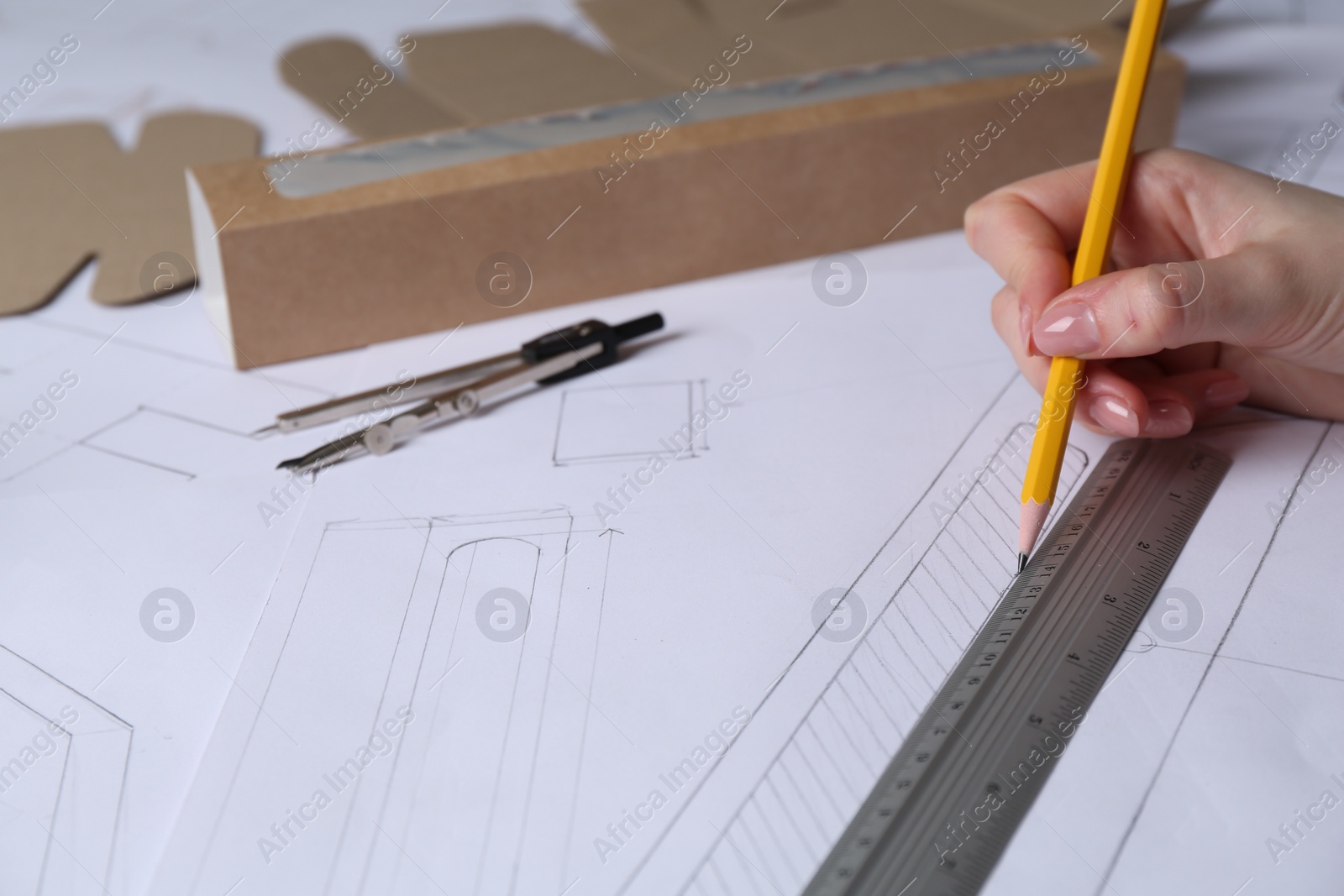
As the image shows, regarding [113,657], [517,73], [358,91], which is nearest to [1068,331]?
[113,657]

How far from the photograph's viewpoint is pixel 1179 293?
34.6 inches

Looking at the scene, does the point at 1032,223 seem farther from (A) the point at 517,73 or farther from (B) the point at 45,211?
(B) the point at 45,211

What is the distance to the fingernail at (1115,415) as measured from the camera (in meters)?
1.00

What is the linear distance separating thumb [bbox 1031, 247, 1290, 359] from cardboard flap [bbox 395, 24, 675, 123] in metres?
0.79

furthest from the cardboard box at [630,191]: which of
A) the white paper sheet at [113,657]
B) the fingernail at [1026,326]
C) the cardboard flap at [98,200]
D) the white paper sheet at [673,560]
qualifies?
the fingernail at [1026,326]

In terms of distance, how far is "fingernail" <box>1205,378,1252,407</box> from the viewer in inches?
42.4

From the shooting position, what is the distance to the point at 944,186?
1456mm

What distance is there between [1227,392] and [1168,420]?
3.7 inches

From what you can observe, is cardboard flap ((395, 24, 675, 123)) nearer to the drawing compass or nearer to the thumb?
the drawing compass

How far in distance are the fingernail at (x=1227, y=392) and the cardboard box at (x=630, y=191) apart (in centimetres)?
50

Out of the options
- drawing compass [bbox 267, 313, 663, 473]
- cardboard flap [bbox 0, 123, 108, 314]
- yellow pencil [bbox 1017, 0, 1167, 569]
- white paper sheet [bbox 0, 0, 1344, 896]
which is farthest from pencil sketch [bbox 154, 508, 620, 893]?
cardboard flap [bbox 0, 123, 108, 314]

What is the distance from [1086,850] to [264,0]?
217cm

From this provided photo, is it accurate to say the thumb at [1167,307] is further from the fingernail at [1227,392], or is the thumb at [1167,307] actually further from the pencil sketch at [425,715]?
the pencil sketch at [425,715]

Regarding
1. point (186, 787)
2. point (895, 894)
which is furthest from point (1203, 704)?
point (186, 787)
